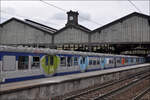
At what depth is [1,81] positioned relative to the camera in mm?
11555

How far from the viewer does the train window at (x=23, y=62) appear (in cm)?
1317

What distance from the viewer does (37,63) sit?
49.0 feet

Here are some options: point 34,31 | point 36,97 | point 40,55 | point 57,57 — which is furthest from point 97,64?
point 34,31

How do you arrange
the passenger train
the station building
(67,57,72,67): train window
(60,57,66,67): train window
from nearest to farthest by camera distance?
1. the passenger train
2. (60,57,66,67): train window
3. (67,57,72,67): train window
4. the station building

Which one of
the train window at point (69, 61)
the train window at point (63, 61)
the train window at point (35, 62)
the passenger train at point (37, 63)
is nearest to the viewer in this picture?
the passenger train at point (37, 63)

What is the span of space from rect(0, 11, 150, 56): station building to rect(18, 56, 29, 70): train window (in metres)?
28.3

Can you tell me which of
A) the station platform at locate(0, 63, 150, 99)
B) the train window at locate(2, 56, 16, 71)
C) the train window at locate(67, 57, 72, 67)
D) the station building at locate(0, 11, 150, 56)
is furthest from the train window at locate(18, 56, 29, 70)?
the station building at locate(0, 11, 150, 56)

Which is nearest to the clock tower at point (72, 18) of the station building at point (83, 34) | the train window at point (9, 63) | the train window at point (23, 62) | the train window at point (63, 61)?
the station building at point (83, 34)

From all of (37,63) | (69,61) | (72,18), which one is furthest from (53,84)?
(72,18)

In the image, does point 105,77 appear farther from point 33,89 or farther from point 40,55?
point 33,89

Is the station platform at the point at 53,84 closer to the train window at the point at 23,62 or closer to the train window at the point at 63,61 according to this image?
the train window at the point at 23,62

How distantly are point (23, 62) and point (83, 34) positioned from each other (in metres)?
30.0

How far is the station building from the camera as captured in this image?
3791cm

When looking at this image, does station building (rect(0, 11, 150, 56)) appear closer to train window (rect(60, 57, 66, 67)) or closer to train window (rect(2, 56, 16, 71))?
train window (rect(60, 57, 66, 67))
